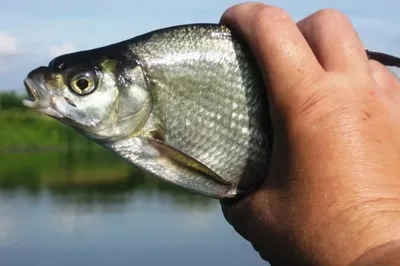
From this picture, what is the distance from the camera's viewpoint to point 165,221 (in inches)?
987

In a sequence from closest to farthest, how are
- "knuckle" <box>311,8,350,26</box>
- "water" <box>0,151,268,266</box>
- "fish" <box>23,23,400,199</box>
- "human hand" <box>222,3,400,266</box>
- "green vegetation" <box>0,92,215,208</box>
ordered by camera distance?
"human hand" <box>222,3,400,266</box> → "knuckle" <box>311,8,350,26</box> → "fish" <box>23,23,400,199</box> → "water" <box>0,151,268,266</box> → "green vegetation" <box>0,92,215,208</box>

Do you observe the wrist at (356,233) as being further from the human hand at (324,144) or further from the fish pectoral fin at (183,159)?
the fish pectoral fin at (183,159)

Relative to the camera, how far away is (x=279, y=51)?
9.13 ft

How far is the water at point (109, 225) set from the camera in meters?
20.8

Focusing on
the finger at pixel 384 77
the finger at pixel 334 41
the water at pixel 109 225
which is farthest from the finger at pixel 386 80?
the water at pixel 109 225

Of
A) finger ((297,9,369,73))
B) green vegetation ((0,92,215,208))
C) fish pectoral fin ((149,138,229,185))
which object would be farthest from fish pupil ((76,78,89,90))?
green vegetation ((0,92,215,208))

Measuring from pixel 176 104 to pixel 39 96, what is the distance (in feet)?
1.83

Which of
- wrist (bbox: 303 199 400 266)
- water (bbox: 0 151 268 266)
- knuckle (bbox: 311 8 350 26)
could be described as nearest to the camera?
wrist (bbox: 303 199 400 266)

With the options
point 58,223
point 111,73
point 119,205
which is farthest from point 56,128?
point 111,73

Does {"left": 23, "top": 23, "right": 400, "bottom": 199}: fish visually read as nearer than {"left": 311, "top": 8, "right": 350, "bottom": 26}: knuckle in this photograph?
No

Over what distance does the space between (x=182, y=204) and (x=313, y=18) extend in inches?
1072

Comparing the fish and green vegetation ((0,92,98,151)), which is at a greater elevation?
the fish

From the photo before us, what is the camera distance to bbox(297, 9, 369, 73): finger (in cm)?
275

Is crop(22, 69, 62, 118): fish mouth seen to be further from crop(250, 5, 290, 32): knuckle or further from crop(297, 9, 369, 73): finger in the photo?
crop(297, 9, 369, 73): finger
